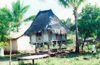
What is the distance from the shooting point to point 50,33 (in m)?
20.1

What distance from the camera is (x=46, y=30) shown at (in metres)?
19.3

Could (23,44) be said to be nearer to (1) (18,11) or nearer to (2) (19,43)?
(2) (19,43)

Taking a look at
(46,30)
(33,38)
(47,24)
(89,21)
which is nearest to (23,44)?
(33,38)

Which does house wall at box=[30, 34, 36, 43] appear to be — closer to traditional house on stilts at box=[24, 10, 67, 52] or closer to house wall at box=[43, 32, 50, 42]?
traditional house on stilts at box=[24, 10, 67, 52]

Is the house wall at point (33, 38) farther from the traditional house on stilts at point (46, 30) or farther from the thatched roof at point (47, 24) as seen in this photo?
the thatched roof at point (47, 24)

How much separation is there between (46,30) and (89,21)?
18.2 feet

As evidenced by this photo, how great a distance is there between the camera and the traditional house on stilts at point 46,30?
1980 cm

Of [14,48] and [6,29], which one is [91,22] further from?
[14,48]

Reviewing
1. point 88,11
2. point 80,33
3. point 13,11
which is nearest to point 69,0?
point 88,11

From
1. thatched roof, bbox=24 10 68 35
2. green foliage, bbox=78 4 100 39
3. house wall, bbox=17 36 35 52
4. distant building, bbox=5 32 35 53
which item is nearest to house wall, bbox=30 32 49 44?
thatched roof, bbox=24 10 68 35

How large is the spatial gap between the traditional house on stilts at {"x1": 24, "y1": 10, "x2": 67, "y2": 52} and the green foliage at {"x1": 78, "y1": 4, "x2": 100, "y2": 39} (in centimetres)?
248

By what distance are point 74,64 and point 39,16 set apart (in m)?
11.7

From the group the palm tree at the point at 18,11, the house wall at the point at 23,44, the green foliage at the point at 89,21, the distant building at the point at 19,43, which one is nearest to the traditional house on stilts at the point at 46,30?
the green foliage at the point at 89,21

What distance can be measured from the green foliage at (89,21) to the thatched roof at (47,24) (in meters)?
2.47
